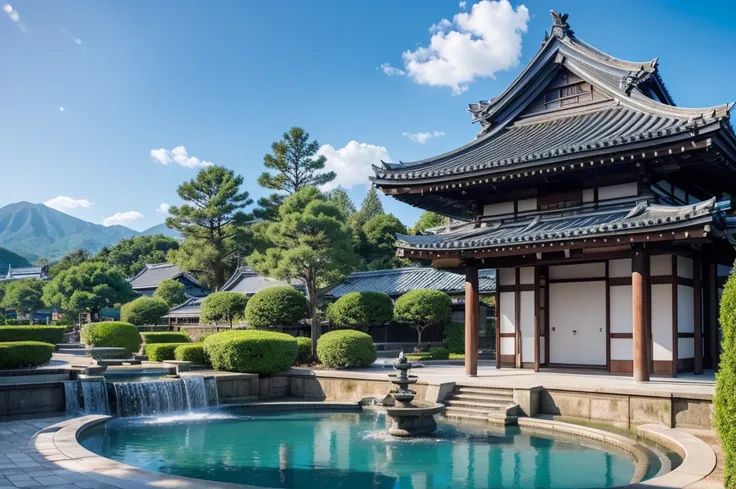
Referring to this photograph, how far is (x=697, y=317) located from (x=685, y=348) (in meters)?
0.97

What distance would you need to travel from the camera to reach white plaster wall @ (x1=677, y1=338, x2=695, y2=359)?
1622 cm

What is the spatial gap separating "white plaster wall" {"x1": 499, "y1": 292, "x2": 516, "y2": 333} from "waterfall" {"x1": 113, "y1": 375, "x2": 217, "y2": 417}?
8517mm

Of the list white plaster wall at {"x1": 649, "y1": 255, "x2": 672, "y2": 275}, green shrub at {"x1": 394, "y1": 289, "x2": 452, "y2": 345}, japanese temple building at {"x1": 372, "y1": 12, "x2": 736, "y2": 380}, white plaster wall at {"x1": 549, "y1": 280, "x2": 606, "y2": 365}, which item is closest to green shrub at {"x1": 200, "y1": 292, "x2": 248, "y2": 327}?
green shrub at {"x1": 394, "y1": 289, "x2": 452, "y2": 345}

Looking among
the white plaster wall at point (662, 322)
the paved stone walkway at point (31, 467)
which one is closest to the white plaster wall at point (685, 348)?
the white plaster wall at point (662, 322)

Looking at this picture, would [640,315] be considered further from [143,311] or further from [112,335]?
[143,311]

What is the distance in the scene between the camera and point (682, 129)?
1394 centimetres

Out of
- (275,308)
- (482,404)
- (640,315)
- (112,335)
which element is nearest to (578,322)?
(640,315)

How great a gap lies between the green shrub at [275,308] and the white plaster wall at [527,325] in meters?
10.4

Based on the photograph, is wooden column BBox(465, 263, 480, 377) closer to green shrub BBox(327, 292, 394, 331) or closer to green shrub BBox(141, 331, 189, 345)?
green shrub BBox(327, 292, 394, 331)

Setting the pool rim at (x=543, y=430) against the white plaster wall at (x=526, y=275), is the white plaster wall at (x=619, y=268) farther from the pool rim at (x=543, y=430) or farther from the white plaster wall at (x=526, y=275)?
the pool rim at (x=543, y=430)

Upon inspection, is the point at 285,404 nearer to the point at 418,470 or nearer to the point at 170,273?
the point at 418,470

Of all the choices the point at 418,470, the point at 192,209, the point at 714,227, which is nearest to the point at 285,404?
the point at 418,470

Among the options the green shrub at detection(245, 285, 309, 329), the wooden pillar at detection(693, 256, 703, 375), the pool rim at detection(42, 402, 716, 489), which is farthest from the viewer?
the green shrub at detection(245, 285, 309, 329)

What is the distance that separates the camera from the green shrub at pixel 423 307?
27.1 m
